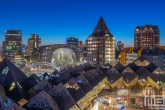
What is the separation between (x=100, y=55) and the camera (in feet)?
258

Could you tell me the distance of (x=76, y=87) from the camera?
2483 centimetres

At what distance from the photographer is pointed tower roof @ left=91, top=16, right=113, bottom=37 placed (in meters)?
84.4

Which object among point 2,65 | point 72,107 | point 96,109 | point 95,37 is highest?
point 95,37

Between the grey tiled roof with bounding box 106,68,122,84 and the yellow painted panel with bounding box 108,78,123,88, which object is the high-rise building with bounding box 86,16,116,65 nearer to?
the grey tiled roof with bounding box 106,68,122,84

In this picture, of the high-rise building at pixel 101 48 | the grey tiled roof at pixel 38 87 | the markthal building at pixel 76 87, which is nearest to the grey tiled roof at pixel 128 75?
the markthal building at pixel 76 87

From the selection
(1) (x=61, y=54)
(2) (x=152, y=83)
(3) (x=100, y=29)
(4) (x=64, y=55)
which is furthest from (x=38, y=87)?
(3) (x=100, y=29)

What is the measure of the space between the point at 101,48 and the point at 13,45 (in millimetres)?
67262

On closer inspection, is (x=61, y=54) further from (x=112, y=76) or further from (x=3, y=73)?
(x=3, y=73)

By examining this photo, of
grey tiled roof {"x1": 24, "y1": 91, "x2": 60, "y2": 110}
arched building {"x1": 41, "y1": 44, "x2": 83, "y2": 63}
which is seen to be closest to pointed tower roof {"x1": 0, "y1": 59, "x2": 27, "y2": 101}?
grey tiled roof {"x1": 24, "y1": 91, "x2": 60, "y2": 110}

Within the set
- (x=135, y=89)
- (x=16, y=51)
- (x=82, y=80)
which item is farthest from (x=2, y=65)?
(x=16, y=51)

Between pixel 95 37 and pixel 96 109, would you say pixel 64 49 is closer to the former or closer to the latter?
pixel 95 37

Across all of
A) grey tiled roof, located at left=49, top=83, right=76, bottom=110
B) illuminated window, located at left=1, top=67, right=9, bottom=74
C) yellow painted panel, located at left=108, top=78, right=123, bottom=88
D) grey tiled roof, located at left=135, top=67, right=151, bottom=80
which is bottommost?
yellow painted panel, located at left=108, top=78, right=123, bottom=88

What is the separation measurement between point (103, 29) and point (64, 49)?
612 inches

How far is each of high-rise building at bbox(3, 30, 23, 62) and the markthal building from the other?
8247 centimetres
